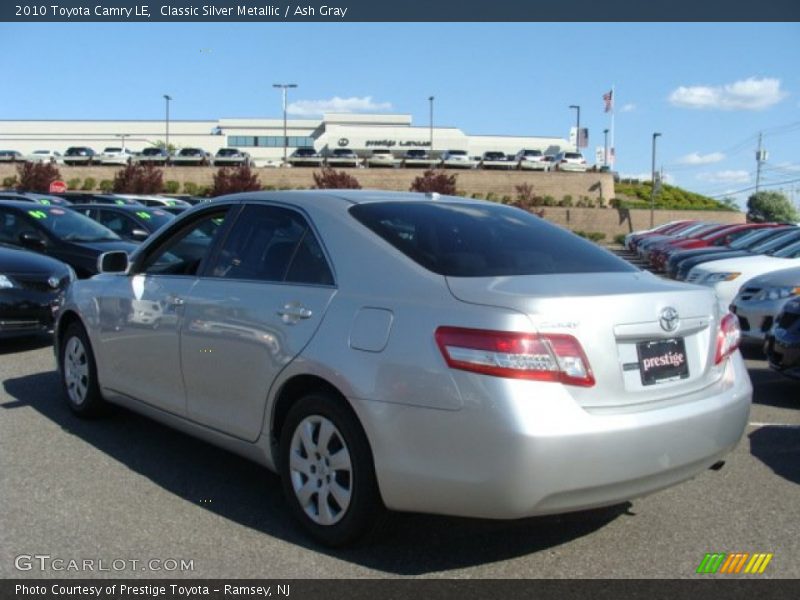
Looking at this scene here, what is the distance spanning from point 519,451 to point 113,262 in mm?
3540

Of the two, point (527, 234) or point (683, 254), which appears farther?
point (683, 254)

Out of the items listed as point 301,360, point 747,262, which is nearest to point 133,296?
point 301,360

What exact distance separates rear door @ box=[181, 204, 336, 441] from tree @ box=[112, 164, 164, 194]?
175 ft

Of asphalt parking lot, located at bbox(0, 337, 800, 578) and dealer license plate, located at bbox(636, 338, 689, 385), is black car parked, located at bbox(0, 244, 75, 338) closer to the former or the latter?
asphalt parking lot, located at bbox(0, 337, 800, 578)

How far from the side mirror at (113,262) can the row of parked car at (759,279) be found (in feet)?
12.4

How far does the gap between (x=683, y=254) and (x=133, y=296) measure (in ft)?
41.0

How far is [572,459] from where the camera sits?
3.34m

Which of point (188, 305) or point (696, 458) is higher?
point (188, 305)

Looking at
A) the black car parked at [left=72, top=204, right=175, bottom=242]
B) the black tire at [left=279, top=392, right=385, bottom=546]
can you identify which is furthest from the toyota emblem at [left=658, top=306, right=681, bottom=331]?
the black car parked at [left=72, top=204, right=175, bottom=242]

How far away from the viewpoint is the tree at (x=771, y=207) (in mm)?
68875

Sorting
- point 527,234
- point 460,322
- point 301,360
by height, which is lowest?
point 301,360

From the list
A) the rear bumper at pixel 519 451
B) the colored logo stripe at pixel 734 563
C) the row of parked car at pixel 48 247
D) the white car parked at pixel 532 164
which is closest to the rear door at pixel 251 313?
the rear bumper at pixel 519 451
